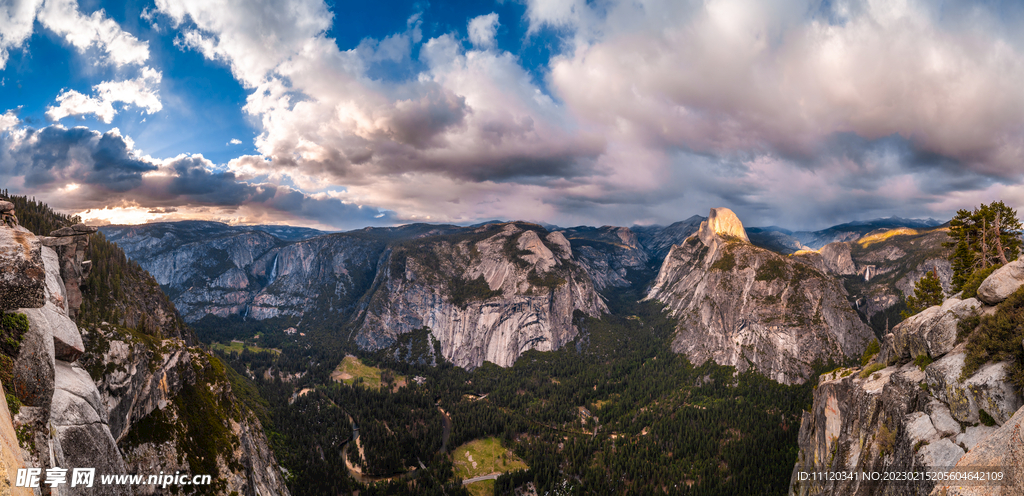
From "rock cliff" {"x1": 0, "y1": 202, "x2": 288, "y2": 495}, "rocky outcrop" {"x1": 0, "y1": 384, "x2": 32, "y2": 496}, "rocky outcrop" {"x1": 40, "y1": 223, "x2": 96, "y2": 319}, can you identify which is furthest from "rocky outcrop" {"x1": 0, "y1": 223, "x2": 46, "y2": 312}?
"rocky outcrop" {"x1": 40, "y1": 223, "x2": 96, "y2": 319}

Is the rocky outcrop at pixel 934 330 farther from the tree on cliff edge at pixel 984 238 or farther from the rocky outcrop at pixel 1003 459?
the rocky outcrop at pixel 1003 459

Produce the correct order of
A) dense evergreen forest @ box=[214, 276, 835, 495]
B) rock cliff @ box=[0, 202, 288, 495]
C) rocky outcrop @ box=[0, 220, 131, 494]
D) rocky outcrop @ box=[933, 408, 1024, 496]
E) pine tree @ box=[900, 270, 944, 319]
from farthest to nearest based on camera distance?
dense evergreen forest @ box=[214, 276, 835, 495], pine tree @ box=[900, 270, 944, 319], rock cliff @ box=[0, 202, 288, 495], rocky outcrop @ box=[0, 220, 131, 494], rocky outcrop @ box=[933, 408, 1024, 496]

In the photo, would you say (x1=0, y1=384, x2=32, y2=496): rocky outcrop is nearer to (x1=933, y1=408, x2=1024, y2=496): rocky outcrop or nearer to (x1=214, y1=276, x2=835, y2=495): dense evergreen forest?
(x1=933, y1=408, x2=1024, y2=496): rocky outcrop

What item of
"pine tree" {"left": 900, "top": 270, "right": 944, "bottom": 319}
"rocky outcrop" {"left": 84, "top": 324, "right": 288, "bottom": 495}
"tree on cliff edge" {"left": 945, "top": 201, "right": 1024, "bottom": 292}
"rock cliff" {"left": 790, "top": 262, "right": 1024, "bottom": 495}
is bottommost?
"rocky outcrop" {"left": 84, "top": 324, "right": 288, "bottom": 495}

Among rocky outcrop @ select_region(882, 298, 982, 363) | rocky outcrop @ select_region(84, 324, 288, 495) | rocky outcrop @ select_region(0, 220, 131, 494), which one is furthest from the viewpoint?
rocky outcrop @ select_region(84, 324, 288, 495)

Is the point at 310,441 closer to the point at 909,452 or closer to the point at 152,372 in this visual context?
the point at 152,372

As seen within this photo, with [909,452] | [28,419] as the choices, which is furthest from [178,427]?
[909,452]
